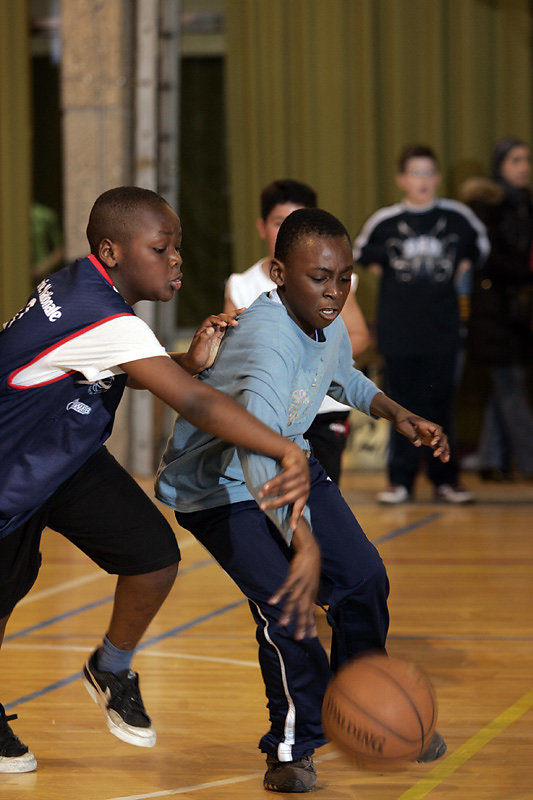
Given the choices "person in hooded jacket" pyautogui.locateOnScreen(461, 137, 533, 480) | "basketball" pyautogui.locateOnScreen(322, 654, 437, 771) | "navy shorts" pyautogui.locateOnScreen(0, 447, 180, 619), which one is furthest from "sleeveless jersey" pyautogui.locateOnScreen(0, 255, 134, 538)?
"person in hooded jacket" pyautogui.locateOnScreen(461, 137, 533, 480)

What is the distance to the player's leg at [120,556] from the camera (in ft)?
10.6

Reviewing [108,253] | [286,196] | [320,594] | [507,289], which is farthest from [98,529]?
[507,289]

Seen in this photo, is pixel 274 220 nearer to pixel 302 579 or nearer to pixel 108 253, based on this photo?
pixel 108 253

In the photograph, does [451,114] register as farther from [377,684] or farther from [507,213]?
[377,684]

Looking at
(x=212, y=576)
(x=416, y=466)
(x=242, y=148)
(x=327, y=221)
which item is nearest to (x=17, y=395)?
(x=327, y=221)

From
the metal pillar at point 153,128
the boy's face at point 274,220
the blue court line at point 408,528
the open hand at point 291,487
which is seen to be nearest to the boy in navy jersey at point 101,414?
the open hand at point 291,487

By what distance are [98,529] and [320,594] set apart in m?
0.59

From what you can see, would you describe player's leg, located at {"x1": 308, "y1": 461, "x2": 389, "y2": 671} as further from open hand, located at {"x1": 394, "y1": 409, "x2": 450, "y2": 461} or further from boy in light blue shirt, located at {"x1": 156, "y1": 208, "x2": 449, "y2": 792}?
open hand, located at {"x1": 394, "y1": 409, "x2": 450, "y2": 461}

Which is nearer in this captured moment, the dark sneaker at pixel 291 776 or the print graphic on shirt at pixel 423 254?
the dark sneaker at pixel 291 776

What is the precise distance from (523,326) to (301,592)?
220 inches

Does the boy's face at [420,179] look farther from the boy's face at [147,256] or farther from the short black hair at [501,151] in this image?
the boy's face at [147,256]

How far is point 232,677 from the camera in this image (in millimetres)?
4023

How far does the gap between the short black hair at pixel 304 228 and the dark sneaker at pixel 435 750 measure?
1198 mm

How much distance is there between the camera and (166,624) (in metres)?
4.80
